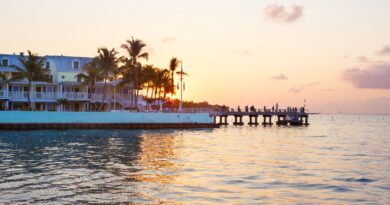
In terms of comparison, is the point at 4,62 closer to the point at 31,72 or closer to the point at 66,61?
the point at 66,61

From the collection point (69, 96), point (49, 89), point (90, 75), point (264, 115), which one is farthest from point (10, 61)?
point (264, 115)

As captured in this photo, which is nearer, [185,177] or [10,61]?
[185,177]

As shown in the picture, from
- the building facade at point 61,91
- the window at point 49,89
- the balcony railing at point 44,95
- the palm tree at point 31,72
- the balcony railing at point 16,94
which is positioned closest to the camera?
the palm tree at point 31,72

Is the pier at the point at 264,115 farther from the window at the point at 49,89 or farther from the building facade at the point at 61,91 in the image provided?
the window at the point at 49,89

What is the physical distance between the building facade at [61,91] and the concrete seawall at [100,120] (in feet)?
19.5

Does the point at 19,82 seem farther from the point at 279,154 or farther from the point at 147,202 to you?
the point at 147,202

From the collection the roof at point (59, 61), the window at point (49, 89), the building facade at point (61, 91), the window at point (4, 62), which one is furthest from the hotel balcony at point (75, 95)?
the window at point (4, 62)

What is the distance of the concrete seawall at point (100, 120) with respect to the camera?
2467 inches

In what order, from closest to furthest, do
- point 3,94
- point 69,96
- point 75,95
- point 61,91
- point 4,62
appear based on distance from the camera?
1. point 3,94
2. point 69,96
3. point 75,95
4. point 61,91
5. point 4,62

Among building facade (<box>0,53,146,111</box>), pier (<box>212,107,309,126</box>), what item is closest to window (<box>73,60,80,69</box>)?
building facade (<box>0,53,146,111</box>)

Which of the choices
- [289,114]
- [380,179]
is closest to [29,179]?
[380,179]

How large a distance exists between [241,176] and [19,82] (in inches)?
2261

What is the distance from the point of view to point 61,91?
7350 cm

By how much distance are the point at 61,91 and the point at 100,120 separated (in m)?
10.3
